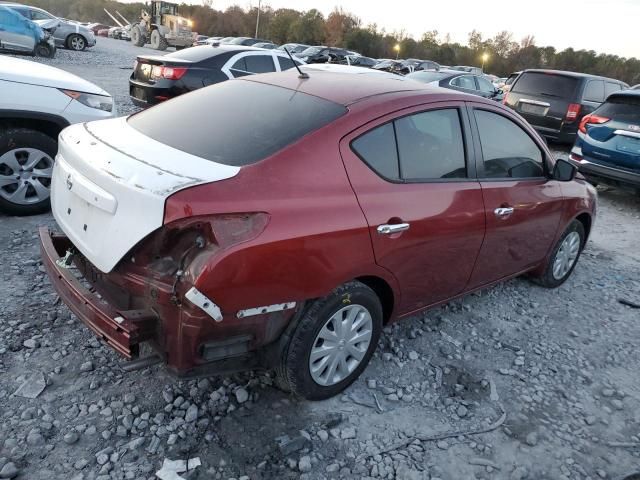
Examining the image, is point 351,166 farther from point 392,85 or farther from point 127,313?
point 127,313

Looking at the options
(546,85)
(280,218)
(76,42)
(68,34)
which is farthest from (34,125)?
(76,42)

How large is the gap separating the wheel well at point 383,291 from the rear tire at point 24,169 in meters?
3.20

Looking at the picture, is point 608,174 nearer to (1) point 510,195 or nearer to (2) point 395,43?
(1) point 510,195

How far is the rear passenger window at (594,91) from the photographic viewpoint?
10.6 meters

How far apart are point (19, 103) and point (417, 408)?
12.9 ft

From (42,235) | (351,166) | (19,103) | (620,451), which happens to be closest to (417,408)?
(620,451)

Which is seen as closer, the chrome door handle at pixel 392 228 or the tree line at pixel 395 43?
the chrome door handle at pixel 392 228

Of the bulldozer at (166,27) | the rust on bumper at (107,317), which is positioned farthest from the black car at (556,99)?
the bulldozer at (166,27)

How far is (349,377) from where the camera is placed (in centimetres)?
290

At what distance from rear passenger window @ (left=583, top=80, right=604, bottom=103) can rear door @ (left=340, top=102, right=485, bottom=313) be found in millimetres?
8888

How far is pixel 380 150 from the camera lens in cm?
276

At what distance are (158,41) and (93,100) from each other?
111 feet

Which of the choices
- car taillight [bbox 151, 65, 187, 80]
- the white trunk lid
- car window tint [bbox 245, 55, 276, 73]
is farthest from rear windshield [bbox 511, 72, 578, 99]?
the white trunk lid

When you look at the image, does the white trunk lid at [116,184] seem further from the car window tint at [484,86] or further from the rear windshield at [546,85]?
the car window tint at [484,86]
